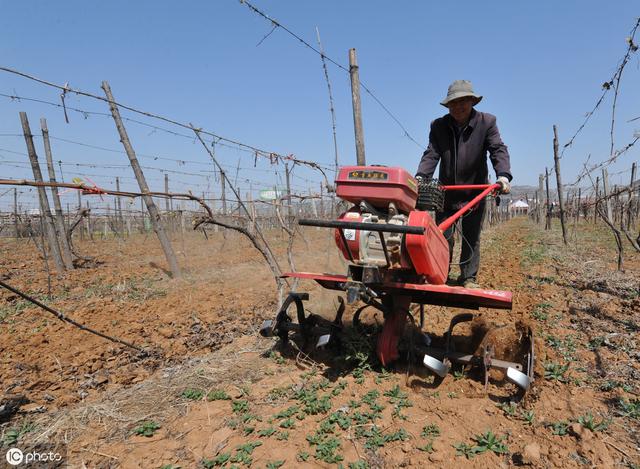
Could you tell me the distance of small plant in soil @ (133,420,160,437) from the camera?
2570 mm

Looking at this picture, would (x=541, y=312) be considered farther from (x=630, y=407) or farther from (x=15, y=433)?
(x=15, y=433)

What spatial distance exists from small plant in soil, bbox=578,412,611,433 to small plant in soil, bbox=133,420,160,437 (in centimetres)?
265

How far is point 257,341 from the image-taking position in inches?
169

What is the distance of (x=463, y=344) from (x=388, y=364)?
0.88 m

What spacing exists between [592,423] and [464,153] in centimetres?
263

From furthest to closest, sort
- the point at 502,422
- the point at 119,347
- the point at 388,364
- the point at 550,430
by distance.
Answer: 1. the point at 119,347
2. the point at 388,364
3. the point at 502,422
4. the point at 550,430

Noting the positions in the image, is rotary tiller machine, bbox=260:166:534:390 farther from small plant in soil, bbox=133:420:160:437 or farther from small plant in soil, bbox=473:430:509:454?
small plant in soil, bbox=133:420:160:437

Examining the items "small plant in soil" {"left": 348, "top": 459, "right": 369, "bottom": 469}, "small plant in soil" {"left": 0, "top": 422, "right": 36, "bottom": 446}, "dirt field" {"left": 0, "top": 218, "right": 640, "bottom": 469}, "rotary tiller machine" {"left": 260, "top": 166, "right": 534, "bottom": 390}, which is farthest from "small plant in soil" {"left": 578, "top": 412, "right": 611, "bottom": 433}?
"small plant in soil" {"left": 0, "top": 422, "right": 36, "bottom": 446}

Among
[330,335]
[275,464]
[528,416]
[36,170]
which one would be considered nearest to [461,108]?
[330,335]

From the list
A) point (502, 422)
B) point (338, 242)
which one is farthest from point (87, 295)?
point (502, 422)

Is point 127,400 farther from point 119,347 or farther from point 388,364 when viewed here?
point 388,364

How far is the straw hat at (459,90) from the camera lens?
3762mm

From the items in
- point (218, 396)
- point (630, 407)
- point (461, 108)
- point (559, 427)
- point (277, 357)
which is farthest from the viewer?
point (461, 108)

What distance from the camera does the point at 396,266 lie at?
295cm
